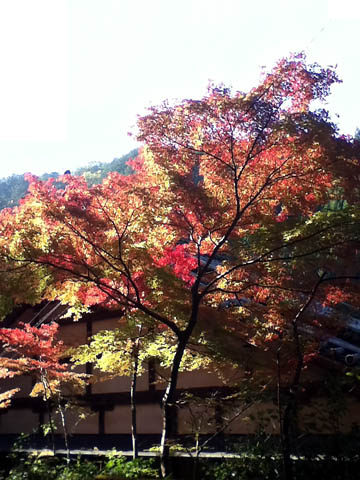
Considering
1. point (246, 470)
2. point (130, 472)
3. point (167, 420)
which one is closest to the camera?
point (246, 470)

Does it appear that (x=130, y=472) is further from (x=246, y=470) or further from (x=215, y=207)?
(x=215, y=207)

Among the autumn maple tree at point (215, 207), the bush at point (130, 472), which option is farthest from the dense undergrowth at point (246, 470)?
the autumn maple tree at point (215, 207)

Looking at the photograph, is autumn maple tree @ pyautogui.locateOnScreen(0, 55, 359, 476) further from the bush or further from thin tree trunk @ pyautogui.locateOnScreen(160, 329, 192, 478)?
the bush

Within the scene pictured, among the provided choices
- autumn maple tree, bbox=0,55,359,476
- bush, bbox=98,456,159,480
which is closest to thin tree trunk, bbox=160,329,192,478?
autumn maple tree, bbox=0,55,359,476

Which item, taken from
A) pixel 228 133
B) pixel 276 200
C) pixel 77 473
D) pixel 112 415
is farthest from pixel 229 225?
pixel 112 415

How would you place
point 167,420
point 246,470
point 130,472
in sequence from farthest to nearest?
point 130,472 < point 167,420 < point 246,470

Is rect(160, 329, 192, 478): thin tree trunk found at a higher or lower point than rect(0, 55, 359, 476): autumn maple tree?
lower

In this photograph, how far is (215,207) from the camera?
7230mm

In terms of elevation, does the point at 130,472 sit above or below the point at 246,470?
below

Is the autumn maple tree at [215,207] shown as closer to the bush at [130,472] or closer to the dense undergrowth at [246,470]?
the bush at [130,472]

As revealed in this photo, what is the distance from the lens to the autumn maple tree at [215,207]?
6594 millimetres

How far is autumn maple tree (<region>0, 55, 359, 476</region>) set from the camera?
6.59 metres

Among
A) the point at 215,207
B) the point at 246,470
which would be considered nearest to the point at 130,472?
the point at 246,470

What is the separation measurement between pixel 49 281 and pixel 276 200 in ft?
12.3
